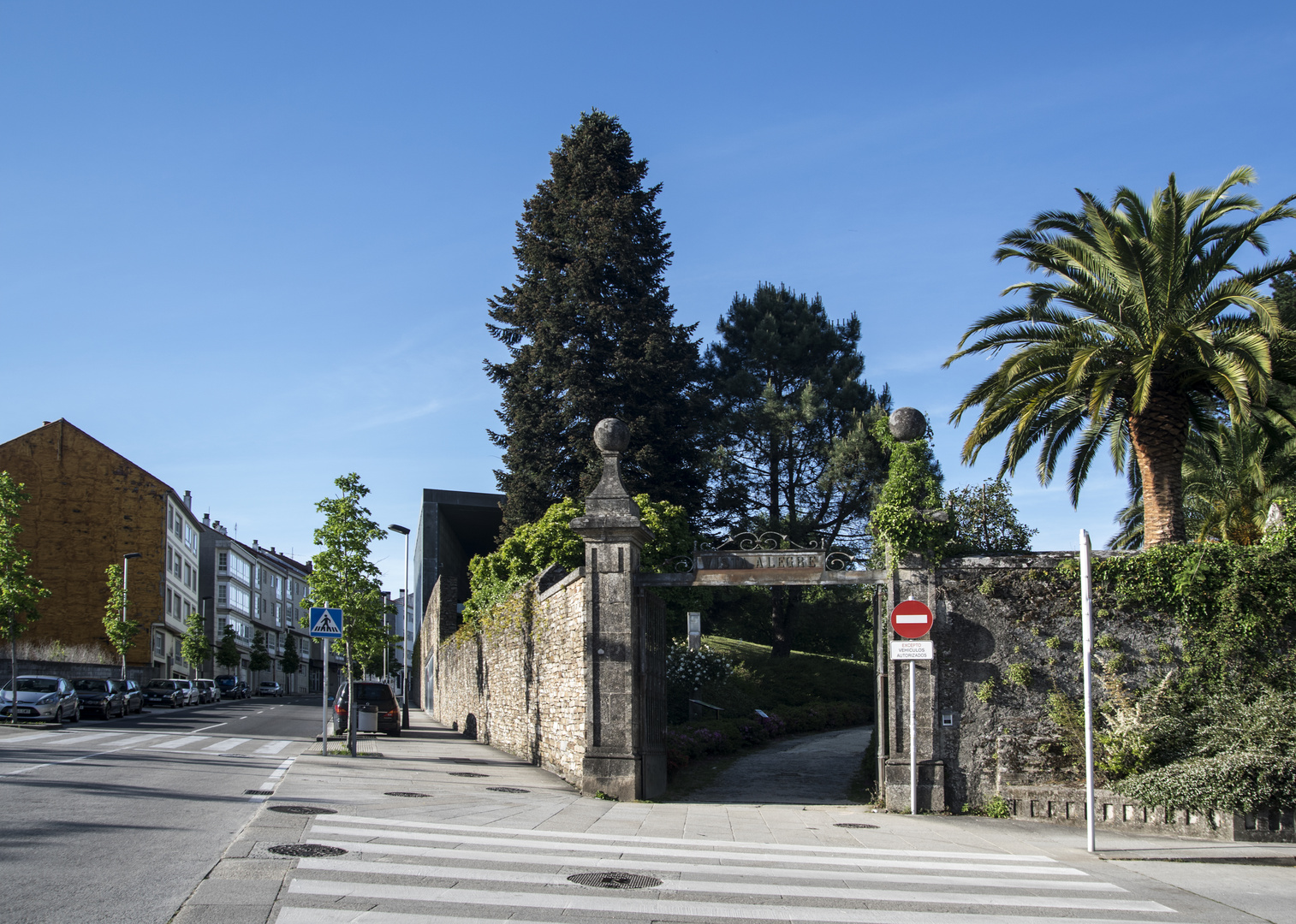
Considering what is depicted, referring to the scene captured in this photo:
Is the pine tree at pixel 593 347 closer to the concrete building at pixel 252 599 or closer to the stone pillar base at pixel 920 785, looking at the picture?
the stone pillar base at pixel 920 785

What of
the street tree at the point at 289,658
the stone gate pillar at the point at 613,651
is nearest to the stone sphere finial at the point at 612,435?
the stone gate pillar at the point at 613,651

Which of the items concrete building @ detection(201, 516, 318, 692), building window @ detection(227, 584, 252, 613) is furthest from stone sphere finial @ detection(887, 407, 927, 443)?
building window @ detection(227, 584, 252, 613)

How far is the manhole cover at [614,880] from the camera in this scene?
311 inches

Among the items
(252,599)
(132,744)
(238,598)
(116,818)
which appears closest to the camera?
(116,818)

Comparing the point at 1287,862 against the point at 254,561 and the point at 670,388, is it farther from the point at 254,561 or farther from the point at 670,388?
the point at 254,561

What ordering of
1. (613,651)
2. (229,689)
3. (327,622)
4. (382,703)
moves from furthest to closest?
(229,689) → (382,703) → (327,622) → (613,651)

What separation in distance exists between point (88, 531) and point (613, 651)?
54714mm

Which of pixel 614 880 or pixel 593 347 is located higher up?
pixel 593 347

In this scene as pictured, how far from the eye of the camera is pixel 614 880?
8.09 m

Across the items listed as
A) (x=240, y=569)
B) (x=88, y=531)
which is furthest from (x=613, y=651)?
(x=240, y=569)

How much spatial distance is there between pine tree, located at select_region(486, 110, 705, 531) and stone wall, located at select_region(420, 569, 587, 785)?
27.7 ft

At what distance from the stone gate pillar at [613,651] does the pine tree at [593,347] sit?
2020cm

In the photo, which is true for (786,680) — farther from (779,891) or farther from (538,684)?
(779,891)

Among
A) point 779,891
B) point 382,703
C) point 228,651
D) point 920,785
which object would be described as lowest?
point 228,651
